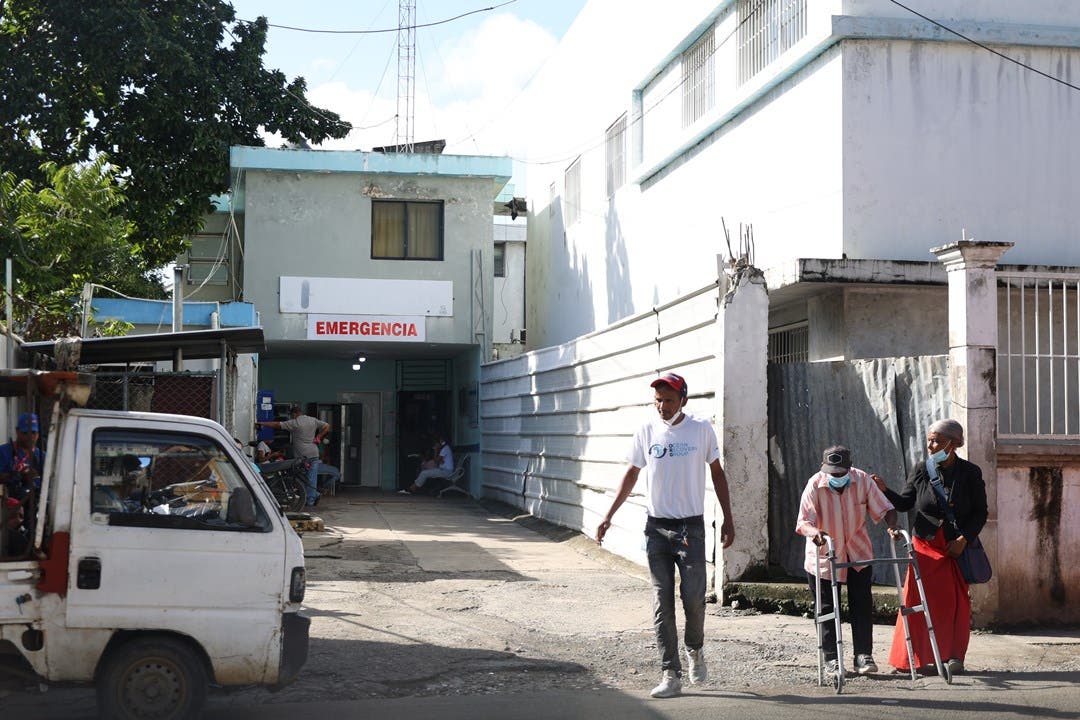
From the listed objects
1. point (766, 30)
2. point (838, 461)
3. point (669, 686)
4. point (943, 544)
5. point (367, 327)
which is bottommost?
point (669, 686)

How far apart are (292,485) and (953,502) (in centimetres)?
1376

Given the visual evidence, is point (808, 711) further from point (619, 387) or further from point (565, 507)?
point (565, 507)

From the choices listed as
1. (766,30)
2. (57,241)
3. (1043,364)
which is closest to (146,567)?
(1043,364)

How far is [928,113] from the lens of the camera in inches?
467

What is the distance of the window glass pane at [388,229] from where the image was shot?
23625 mm

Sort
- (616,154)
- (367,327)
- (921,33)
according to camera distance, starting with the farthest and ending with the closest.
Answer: (367,327) → (616,154) → (921,33)

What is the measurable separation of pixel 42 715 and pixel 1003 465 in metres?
6.92

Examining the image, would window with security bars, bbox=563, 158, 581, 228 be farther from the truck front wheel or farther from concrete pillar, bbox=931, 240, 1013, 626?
the truck front wheel

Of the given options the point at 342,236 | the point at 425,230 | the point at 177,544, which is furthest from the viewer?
the point at 425,230

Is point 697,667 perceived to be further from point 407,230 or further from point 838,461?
point 407,230

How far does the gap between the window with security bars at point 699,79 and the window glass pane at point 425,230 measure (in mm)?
8775

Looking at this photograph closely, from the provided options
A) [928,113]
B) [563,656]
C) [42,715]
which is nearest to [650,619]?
[563,656]

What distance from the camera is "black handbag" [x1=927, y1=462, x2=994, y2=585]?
748 centimetres

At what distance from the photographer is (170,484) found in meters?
6.11
